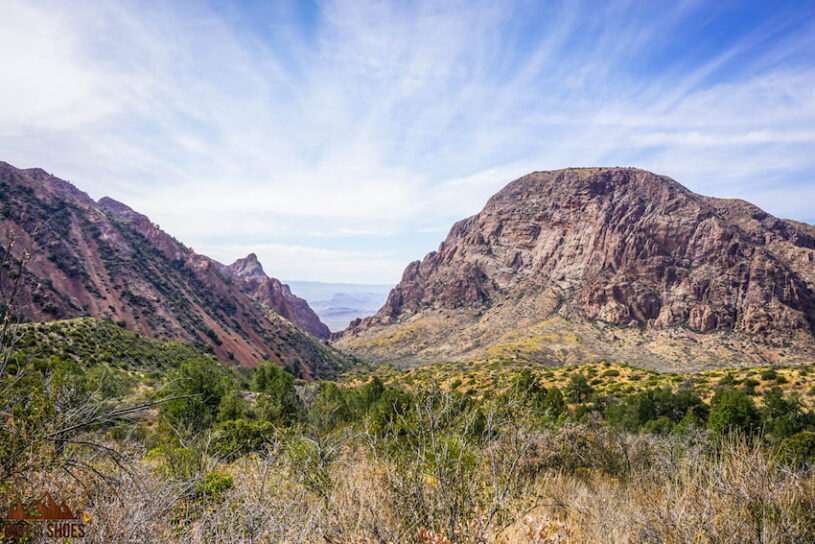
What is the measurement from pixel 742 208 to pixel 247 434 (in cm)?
19432

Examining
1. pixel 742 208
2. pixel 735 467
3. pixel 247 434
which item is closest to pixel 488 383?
pixel 247 434

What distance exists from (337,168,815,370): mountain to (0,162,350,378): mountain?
37.3 meters

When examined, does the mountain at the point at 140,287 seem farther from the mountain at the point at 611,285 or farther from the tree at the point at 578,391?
the tree at the point at 578,391

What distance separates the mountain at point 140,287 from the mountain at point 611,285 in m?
37.3

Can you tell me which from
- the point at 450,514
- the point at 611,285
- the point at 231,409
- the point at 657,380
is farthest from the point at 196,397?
the point at 611,285

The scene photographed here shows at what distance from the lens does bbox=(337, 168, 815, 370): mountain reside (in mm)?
89812

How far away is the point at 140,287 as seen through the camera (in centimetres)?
7400

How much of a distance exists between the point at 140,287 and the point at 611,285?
115 meters

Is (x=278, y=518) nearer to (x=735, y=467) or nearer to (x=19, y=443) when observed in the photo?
(x=19, y=443)

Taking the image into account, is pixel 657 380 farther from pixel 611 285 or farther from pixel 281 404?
pixel 611 285

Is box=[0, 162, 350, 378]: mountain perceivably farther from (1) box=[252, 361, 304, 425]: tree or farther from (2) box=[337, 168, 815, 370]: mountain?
(1) box=[252, 361, 304, 425]: tree

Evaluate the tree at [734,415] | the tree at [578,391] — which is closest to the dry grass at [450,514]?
the tree at [734,415]

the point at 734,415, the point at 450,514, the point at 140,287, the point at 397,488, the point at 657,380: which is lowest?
the point at 657,380

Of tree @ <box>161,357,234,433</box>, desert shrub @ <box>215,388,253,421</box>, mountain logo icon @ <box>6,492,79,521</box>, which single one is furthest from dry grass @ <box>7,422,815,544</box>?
desert shrub @ <box>215,388,253,421</box>
